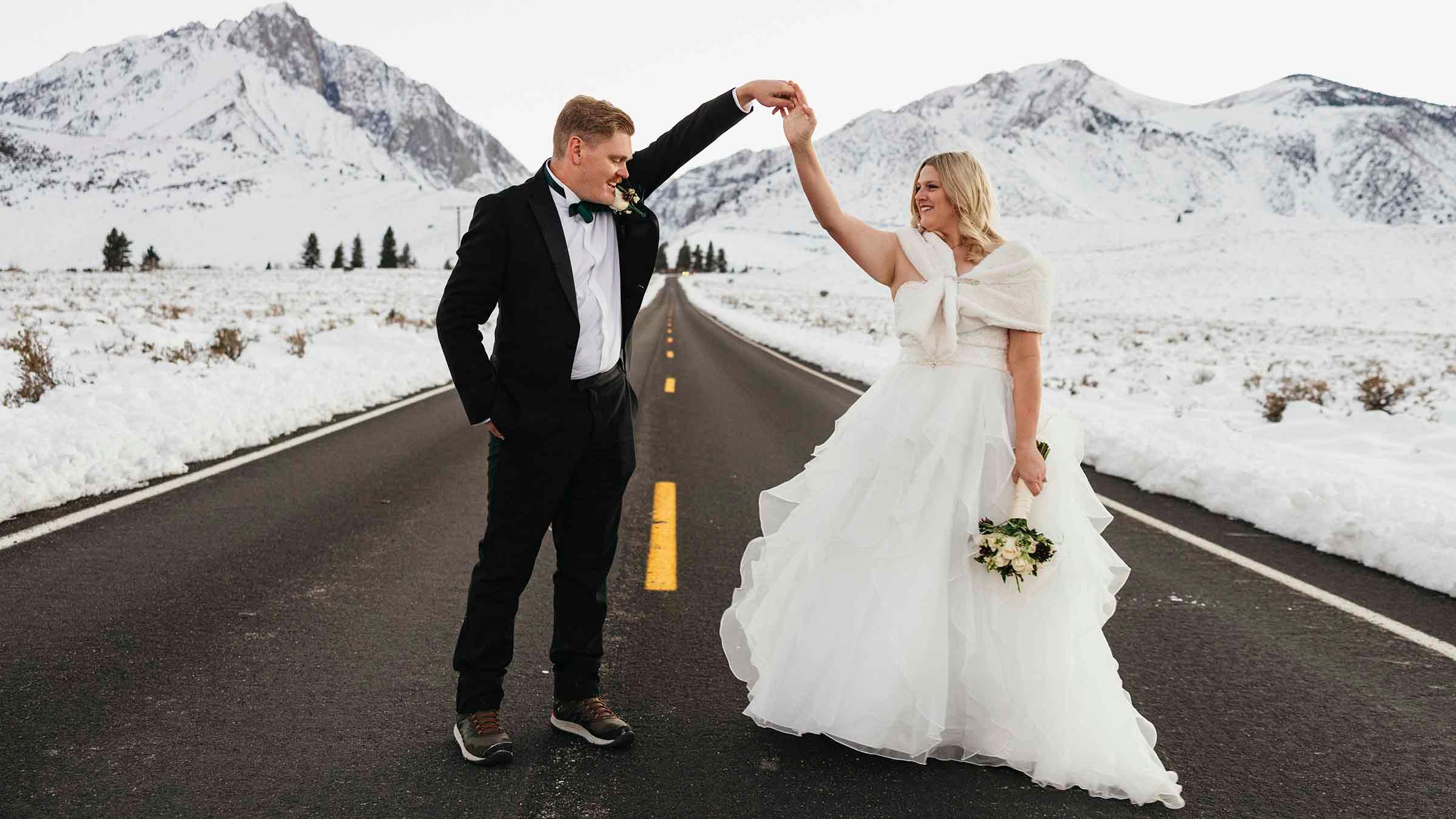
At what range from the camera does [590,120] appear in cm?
269

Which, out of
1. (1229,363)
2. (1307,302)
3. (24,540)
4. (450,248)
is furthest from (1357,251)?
(450,248)

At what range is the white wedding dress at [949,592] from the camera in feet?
9.16

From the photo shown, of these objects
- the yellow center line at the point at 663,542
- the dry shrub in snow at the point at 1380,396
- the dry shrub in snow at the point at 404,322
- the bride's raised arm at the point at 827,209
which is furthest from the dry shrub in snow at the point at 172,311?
the dry shrub in snow at the point at 1380,396

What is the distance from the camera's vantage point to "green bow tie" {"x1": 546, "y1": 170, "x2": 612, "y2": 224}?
9.10 ft

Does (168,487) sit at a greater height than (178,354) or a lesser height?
lesser

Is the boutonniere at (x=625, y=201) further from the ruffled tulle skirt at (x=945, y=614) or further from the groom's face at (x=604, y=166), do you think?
the ruffled tulle skirt at (x=945, y=614)

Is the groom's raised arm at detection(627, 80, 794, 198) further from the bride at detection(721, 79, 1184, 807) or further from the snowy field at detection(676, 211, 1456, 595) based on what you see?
the snowy field at detection(676, 211, 1456, 595)

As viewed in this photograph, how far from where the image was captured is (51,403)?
315 inches

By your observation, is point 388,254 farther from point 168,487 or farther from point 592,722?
point 592,722

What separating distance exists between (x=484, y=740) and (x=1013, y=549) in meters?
1.84

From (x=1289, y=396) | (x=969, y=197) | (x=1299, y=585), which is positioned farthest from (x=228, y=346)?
(x=1289, y=396)

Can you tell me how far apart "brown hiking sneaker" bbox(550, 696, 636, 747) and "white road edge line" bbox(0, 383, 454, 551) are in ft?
12.3

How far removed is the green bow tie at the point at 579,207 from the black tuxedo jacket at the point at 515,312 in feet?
0.08

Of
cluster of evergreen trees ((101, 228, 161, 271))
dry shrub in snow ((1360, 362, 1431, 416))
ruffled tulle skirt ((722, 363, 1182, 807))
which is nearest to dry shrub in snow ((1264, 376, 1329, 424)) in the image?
dry shrub in snow ((1360, 362, 1431, 416))
